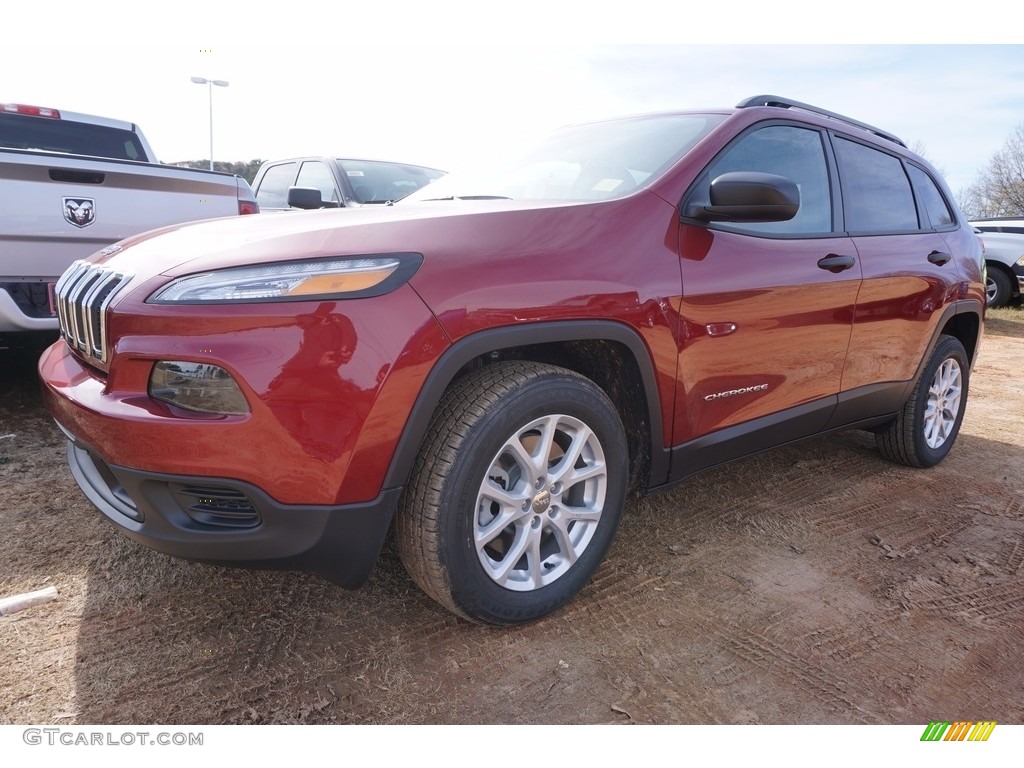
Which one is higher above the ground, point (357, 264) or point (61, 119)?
point (61, 119)

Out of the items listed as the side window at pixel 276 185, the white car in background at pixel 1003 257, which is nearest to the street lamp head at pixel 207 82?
the side window at pixel 276 185

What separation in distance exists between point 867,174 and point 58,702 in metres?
3.69

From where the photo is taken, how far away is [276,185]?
7418 millimetres

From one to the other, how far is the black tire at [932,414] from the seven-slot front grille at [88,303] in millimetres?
3631

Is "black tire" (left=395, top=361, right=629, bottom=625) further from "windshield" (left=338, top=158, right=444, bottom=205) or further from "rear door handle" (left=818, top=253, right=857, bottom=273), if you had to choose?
"windshield" (left=338, top=158, right=444, bottom=205)

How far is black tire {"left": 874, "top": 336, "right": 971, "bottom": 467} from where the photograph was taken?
379 centimetres

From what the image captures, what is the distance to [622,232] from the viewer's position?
224 cm

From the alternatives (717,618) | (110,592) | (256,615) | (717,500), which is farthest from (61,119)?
(717,618)

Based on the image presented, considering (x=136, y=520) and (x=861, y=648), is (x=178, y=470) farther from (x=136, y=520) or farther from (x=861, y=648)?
(x=861, y=648)

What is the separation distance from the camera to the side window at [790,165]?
8.76 ft

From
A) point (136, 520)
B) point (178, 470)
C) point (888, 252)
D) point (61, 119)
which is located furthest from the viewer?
point (61, 119)

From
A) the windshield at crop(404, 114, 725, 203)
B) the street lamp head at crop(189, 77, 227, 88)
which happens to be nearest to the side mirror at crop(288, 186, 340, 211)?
the windshield at crop(404, 114, 725, 203)

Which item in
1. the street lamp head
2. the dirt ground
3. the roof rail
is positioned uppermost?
the street lamp head

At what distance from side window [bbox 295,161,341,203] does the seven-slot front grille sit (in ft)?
12.8
